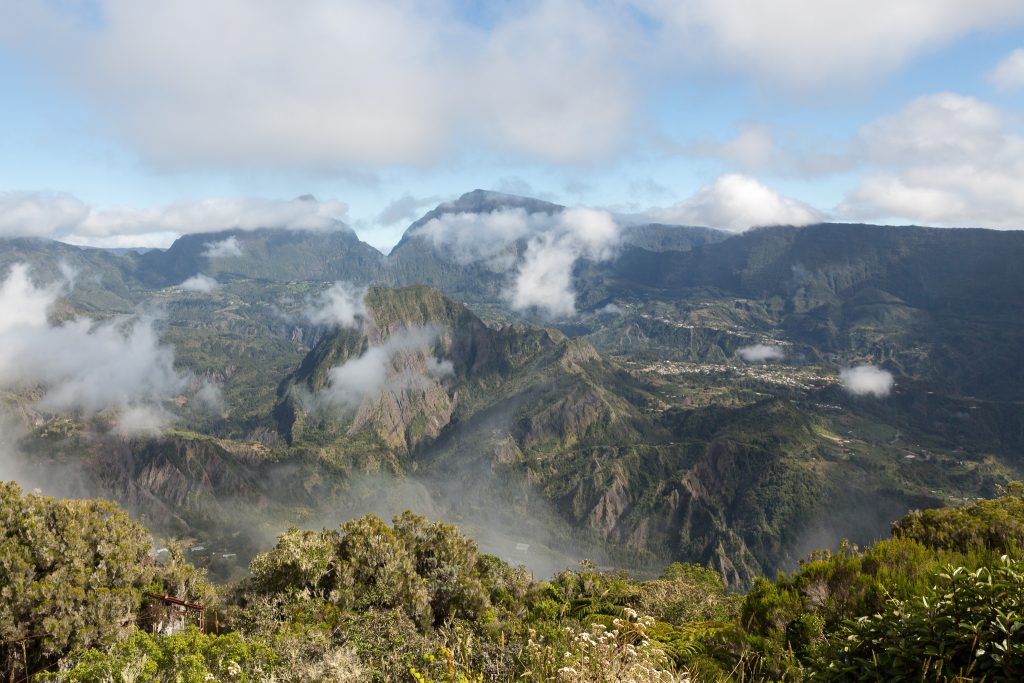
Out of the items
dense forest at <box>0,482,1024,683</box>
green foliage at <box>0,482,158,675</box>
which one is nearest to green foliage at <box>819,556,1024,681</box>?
dense forest at <box>0,482,1024,683</box>

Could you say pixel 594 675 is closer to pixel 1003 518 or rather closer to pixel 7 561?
pixel 7 561

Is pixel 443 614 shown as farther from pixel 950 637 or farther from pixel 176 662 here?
pixel 950 637

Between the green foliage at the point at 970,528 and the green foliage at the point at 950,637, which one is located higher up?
the green foliage at the point at 950,637

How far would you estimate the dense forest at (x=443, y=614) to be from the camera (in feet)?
29.9

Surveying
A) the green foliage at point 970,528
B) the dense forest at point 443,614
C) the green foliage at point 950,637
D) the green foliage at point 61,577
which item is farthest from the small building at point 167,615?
the green foliage at point 970,528

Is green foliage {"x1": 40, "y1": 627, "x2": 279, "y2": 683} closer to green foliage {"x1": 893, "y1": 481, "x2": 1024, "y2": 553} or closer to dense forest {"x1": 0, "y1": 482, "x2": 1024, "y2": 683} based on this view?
dense forest {"x1": 0, "y1": 482, "x2": 1024, "y2": 683}

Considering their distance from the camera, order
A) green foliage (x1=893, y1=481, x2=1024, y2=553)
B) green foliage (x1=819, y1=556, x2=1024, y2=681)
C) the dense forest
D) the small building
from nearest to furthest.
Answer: green foliage (x1=819, y1=556, x2=1024, y2=681) → the dense forest → green foliage (x1=893, y1=481, x2=1024, y2=553) → the small building

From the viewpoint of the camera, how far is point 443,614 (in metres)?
35.4

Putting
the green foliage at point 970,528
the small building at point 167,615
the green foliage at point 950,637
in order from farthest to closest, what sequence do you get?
1. the small building at point 167,615
2. the green foliage at point 970,528
3. the green foliage at point 950,637

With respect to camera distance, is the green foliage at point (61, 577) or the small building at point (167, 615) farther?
the small building at point (167, 615)

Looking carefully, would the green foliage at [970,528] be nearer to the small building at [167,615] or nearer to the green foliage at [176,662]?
the green foliage at [176,662]

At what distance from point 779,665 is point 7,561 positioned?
110 ft

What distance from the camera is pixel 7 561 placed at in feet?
83.7

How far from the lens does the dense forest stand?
9.12 meters
